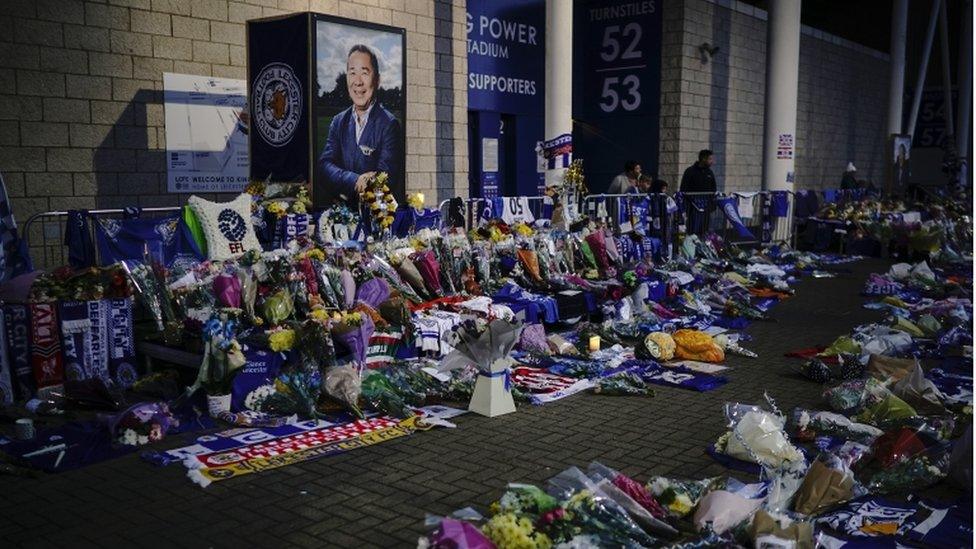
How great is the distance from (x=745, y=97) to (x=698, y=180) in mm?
6497

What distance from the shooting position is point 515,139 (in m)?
16.2

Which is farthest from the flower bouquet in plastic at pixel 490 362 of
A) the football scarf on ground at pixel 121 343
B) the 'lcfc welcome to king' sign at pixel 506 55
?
the 'lcfc welcome to king' sign at pixel 506 55

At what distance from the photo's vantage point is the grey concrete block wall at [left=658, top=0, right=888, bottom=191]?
17.7 meters

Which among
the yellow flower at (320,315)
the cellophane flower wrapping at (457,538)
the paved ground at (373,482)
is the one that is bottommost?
the paved ground at (373,482)

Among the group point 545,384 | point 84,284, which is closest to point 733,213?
point 545,384

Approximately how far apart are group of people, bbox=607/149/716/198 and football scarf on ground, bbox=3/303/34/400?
9053 mm

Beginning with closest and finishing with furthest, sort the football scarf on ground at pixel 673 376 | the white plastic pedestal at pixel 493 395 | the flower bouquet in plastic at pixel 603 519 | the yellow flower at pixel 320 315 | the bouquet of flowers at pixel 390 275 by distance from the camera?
the flower bouquet in plastic at pixel 603 519, the white plastic pedestal at pixel 493 395, the yellow flower at pixel 320 315, the football scarf on ground at pixel 673 376, the bouquet of flowers at pixel 390 275

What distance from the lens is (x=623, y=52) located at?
59.2 feet

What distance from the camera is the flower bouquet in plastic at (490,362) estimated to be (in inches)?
257

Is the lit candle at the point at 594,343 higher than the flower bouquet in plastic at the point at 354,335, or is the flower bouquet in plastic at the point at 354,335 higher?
the flower bouquet in plastic at the point at 354,335

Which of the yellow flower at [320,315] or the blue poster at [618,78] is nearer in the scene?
the yellow flower at [320,315]

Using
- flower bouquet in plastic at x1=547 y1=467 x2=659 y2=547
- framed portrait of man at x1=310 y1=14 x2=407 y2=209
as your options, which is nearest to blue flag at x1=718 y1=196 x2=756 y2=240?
framed portrait of man at x1=310 y1=14 x2=407 y2=209

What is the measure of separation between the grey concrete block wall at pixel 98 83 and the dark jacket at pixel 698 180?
7151 millimetres

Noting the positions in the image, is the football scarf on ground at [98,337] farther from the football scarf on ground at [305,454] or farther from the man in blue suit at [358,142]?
the man in blue suit at [358,142]
